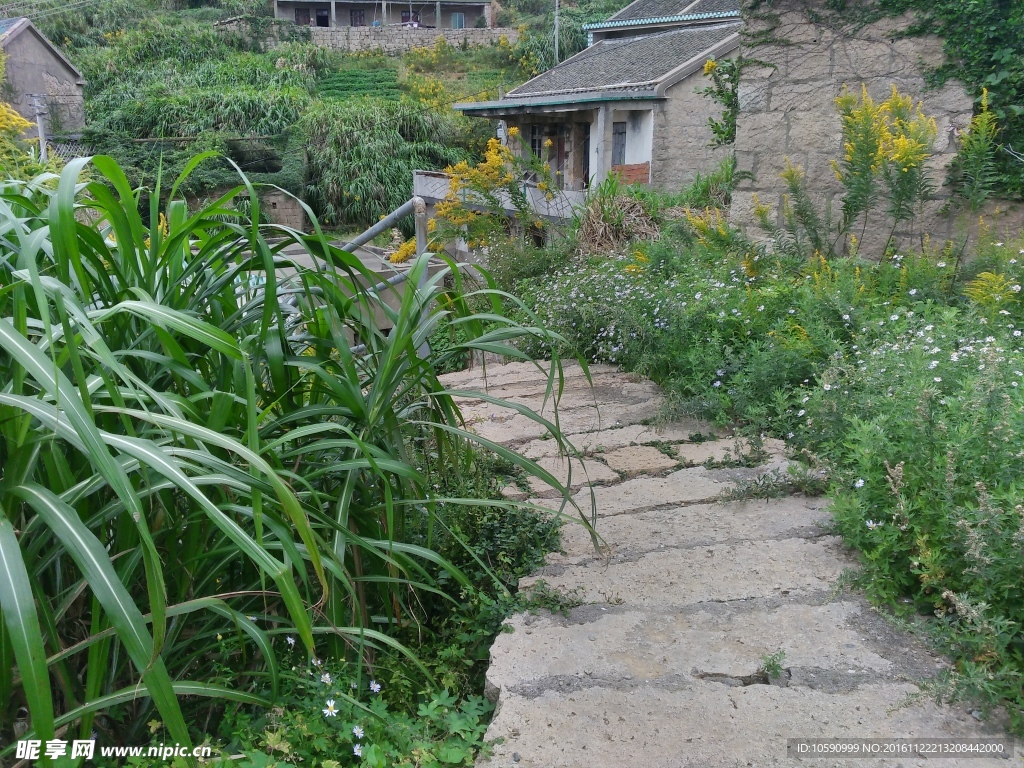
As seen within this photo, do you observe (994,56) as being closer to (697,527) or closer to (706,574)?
(697,527)

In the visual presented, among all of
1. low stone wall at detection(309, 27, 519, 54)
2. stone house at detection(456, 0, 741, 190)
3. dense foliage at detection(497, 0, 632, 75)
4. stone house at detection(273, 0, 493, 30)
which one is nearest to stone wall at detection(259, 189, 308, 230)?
stone house at detection(456, 0, 741, 190)

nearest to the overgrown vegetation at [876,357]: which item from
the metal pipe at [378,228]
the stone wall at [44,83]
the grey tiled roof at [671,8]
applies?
the metal pipe at [378,228]

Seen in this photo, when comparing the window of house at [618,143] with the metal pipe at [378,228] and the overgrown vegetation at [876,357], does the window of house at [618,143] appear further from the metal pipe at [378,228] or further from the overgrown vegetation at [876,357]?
the metal pipe at [378,228]

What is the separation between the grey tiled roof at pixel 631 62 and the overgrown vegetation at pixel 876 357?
9605 mm

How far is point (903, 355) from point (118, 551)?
225 centimetres

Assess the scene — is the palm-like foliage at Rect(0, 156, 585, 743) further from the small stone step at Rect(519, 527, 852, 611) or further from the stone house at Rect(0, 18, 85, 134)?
the stone house at Rect(0, 18, 85, 134)

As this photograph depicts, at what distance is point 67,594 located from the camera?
1309mm

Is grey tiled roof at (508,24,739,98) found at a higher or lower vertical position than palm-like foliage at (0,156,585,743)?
higher

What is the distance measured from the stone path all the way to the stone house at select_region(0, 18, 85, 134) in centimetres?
2135

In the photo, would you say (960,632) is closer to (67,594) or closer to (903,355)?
(903,355)

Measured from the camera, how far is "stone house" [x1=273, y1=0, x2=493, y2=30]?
3347 cm

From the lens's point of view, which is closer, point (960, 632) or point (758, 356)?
point (960, 632)

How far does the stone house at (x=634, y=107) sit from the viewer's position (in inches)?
512

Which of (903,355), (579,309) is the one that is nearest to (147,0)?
(579,309)
